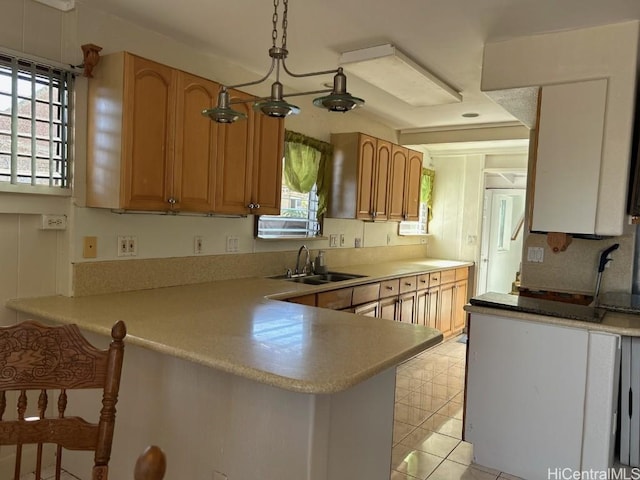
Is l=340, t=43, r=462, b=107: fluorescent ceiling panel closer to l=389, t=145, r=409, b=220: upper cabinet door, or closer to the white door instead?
l=389, t=145, r=409, b=220: upper cabinet door

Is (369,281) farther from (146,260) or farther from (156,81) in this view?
(156,81)

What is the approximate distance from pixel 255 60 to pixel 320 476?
268 cm

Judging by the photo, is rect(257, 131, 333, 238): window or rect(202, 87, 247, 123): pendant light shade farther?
rect(257, 131, 333, 238): window

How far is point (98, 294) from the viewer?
101 inches

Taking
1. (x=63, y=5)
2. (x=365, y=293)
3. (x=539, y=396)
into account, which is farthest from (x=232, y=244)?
(x=539, y=396)

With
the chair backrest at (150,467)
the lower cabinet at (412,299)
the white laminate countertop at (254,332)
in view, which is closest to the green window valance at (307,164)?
the lower cabinet at (412,299)

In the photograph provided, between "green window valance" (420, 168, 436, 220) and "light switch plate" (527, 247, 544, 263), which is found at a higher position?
"green window valance" (420, 168, 436, 220)

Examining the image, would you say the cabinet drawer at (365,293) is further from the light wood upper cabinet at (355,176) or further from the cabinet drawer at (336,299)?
the light wood upper cabinet at (355,176)

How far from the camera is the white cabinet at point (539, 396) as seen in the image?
7.67 feet

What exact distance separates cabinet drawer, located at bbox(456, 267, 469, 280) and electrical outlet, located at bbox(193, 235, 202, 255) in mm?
3539

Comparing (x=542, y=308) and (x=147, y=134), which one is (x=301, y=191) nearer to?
(x=147, y=134)

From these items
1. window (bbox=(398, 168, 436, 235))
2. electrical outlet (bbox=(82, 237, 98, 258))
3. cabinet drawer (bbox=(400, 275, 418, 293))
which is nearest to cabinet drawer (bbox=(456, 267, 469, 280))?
window (bbox=(398, 168, 436, 235))

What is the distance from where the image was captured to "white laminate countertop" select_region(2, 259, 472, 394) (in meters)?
1.50

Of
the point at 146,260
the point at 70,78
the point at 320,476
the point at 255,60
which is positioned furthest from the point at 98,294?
the point at 255,60
